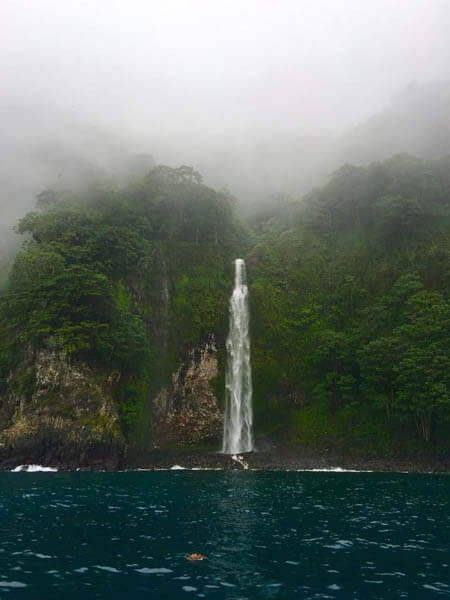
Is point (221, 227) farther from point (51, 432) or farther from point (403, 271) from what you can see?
point (51, 432)

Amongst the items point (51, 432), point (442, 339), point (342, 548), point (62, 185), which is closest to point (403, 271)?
point (442, 339)

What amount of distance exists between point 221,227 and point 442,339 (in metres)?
35.4

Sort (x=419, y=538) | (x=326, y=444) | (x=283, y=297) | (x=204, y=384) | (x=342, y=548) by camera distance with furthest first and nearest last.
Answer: (x=283, y=297)
(x=204, y=384)
(x=326, y=444)
(x=419, y=538)
(x=342, y=548)

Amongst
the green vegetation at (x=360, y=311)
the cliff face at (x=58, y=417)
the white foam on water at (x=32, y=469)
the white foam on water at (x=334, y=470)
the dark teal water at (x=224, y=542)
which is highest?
the green vegetation at (x=360, y=311)

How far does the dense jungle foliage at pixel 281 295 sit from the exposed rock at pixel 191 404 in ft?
5.35

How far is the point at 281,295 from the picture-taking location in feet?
205

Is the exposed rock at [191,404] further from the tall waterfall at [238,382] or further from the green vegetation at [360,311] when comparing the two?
the green vegetation at [360,311]

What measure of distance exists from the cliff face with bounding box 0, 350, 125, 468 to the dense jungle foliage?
197 cm

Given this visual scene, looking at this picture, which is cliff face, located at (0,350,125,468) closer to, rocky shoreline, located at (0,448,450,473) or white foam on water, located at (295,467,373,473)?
rocky shoreline, located at (0,448,450,473)

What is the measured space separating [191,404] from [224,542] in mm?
37243

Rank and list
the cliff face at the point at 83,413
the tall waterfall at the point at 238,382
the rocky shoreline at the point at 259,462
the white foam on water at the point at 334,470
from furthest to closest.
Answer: the tall waterfall at the point at 238,382 < the cliff face at the point at 83,413 < the rocky shoreline at the point at 259,462 < the white foam on water at the point at 334,470

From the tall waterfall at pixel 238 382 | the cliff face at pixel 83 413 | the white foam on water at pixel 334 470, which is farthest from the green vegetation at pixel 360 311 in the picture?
the cliff face at pixel 83 413

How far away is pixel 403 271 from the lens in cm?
5756

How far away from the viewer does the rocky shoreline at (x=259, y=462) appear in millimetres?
42969
